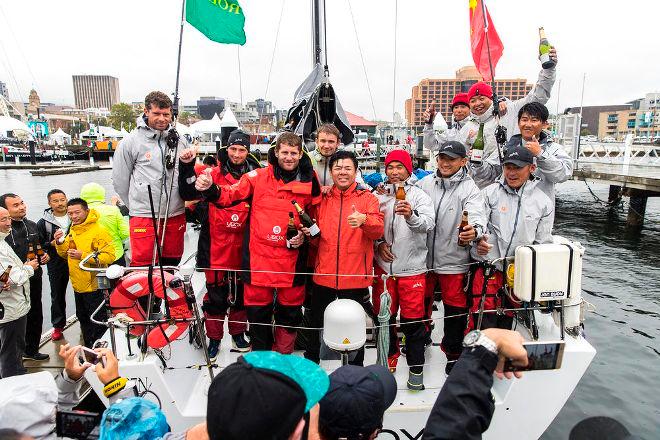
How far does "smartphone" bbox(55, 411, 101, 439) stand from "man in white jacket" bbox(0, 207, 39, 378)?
7.80ft

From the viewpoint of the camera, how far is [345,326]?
2.79 metres

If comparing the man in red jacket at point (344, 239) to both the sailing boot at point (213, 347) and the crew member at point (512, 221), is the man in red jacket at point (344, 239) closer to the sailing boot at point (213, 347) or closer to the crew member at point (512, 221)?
the crew member at point (512, 221)

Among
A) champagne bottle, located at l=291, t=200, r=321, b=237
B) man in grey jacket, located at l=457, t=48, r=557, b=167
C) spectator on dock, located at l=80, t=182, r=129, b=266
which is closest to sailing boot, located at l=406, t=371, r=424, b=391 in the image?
champagne bottle, located at l=291, t=200, r=321, b=237

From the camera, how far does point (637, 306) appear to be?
8867 millimetres

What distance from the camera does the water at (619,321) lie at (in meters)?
5.16

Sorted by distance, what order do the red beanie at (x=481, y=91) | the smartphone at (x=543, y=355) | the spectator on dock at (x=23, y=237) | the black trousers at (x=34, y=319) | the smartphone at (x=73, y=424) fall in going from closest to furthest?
the smartphone at (x=543, y=355) → the smartphone at (x=73, y=424) → the spectator on dock at (x=23, y=237) → the red beanie at (x=481, y=91) → the black trousers at (x=34, y=319)

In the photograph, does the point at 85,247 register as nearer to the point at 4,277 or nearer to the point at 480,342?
the point at 4,277

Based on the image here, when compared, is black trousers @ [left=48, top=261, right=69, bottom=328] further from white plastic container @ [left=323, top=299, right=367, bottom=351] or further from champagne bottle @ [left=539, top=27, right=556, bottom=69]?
champagne bottle @ [left=539, top=27, right=556, bottom=69]

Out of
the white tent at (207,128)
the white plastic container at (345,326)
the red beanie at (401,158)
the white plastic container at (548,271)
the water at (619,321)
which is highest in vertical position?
the white tent at (207,128)

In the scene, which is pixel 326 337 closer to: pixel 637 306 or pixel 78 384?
pixel 78 384

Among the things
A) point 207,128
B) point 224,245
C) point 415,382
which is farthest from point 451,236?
point 207,128

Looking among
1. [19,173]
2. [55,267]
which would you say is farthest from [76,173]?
[55,267]

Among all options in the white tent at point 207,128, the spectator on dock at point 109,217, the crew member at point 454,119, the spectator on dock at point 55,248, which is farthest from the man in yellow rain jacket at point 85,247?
the white tent at point 207,128

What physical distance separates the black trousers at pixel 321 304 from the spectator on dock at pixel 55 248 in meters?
3.38
